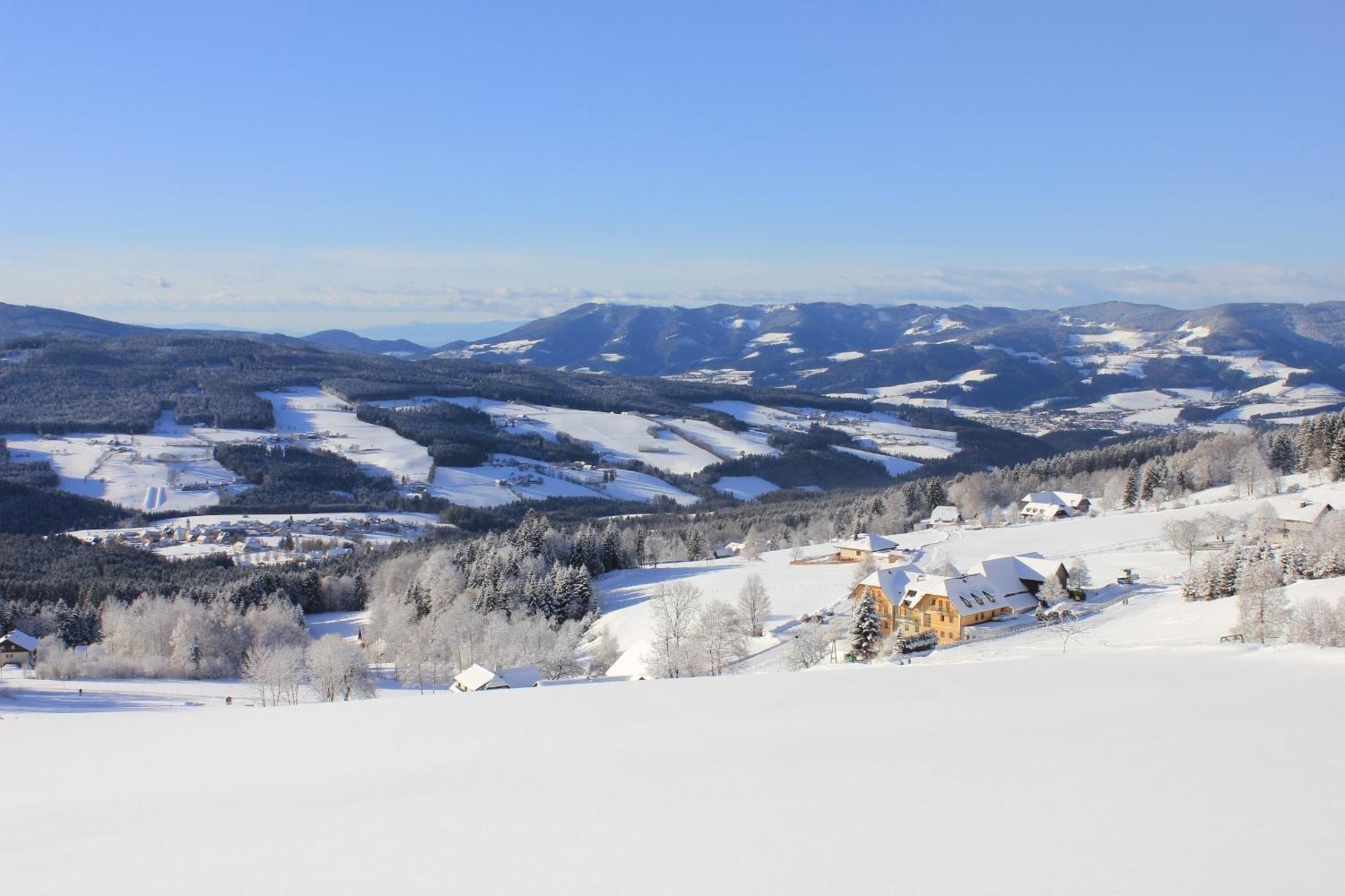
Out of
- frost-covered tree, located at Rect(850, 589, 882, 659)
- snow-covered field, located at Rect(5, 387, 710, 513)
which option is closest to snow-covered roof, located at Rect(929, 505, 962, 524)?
snow-covered field, located at Rect(5, 387, 710, 513)

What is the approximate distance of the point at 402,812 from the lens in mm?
9914

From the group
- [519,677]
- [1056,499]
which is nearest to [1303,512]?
[1056,499]

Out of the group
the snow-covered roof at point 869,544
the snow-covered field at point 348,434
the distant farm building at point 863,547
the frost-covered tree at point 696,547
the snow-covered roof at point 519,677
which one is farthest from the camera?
the snow-covered field at point 348,434

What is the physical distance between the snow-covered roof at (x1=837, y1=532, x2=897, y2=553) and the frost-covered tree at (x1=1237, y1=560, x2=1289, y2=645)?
33.3 meters

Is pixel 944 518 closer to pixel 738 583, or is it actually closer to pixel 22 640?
pixel 738 583

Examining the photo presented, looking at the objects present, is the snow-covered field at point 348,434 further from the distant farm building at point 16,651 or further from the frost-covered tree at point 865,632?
the frost-covered tree at point 865,632

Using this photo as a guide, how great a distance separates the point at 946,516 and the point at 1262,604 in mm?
57205

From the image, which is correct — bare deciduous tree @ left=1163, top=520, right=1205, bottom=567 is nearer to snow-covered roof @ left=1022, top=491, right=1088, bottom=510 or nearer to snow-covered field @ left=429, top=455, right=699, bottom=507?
snow-covered roof @ left=1022, top=491, right=1088, bottom=510

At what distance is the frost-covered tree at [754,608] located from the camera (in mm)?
47469

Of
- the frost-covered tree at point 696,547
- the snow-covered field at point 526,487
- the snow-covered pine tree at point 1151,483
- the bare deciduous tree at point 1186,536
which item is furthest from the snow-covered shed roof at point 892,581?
the snow-covered field at point 526,487

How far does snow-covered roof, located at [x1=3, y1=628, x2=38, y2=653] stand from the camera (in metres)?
47.5

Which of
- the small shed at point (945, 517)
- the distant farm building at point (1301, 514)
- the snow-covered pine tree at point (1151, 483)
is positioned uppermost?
the distant farm building at point (1301, 514)

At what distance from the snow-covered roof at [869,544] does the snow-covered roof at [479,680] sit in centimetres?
3737

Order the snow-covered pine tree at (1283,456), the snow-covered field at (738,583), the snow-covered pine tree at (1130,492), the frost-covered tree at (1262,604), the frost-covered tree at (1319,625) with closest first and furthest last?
1. the frost-covered tree at (1319,625)
2. the frost-covered tree at (1262,604)
3. the snow-covered field at (738,583)
4. the snow-covered pine tree at (1130,492)
5. the snow-covered pine tree at (1283,456)
